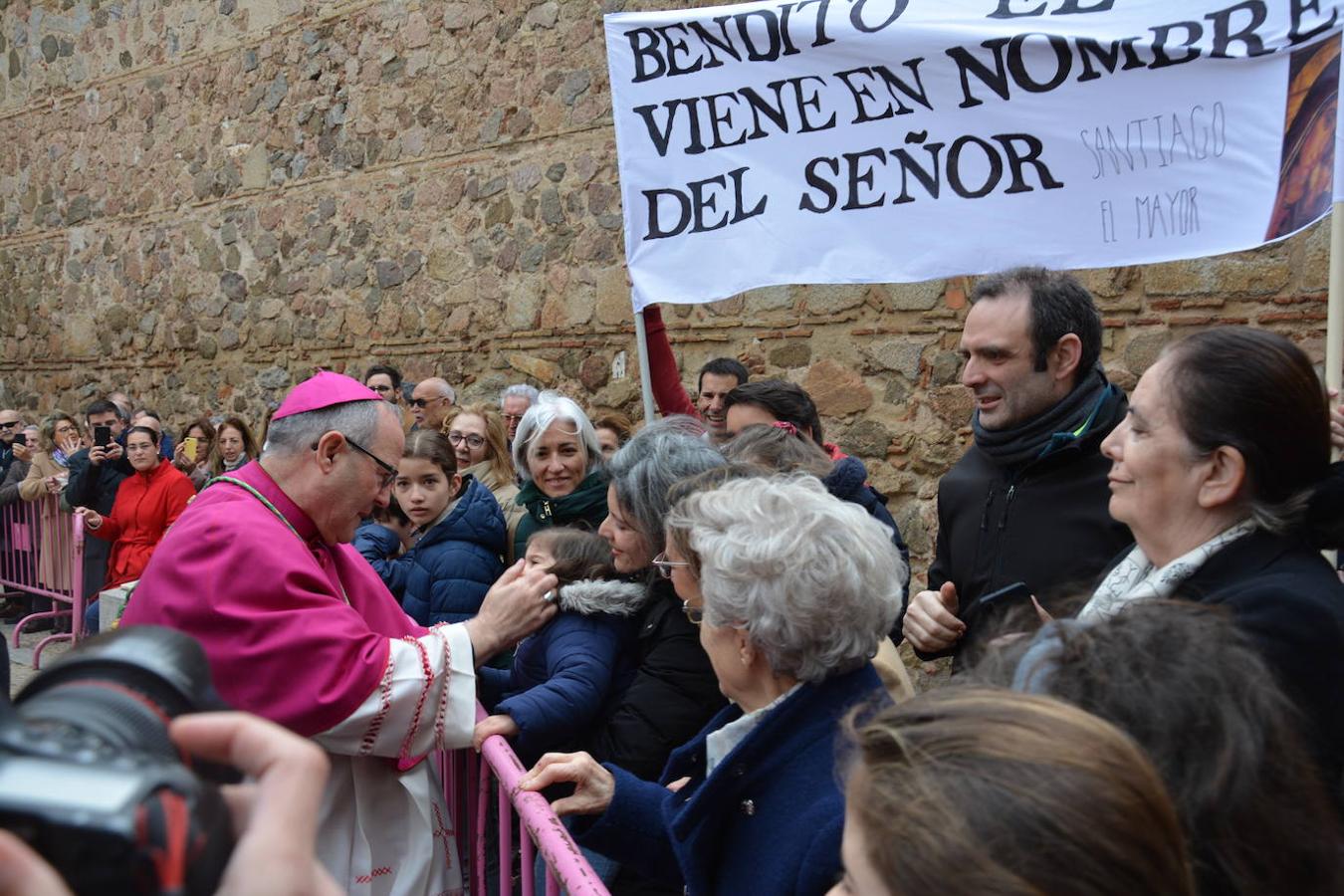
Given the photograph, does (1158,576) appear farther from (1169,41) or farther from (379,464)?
(1169,41)

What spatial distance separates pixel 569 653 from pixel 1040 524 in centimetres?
120

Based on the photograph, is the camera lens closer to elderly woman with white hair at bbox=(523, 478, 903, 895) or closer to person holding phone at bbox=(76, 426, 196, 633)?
elderly woman with white hair at bbox=(523, 478, 903, 895)

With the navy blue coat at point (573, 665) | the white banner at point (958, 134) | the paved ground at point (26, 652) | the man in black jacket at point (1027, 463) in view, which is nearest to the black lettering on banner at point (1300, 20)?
the white banner at point (958, 134)

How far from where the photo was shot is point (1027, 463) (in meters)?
2.98

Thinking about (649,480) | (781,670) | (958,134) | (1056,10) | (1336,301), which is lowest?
(781,670)

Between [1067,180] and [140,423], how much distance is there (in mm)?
6297

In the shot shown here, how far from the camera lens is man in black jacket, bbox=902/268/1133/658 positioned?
2830 mm

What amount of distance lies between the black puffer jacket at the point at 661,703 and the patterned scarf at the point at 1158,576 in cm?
91

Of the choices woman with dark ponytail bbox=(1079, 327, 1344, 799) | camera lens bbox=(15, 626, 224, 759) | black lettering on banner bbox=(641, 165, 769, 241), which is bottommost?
woman with dark ponytail bbox=(1079, 327, 1344, 799)

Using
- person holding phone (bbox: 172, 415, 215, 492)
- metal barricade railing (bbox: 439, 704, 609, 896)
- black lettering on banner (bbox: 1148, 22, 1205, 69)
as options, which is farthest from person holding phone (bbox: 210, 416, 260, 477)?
black lettering on banner (bbox: 1148, 22, 1205, 69)

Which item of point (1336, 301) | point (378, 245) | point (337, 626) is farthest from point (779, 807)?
point (378, 245)

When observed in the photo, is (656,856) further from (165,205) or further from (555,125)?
(165,205)

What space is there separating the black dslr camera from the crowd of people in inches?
26.5

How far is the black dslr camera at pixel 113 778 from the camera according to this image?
2.07 feet
